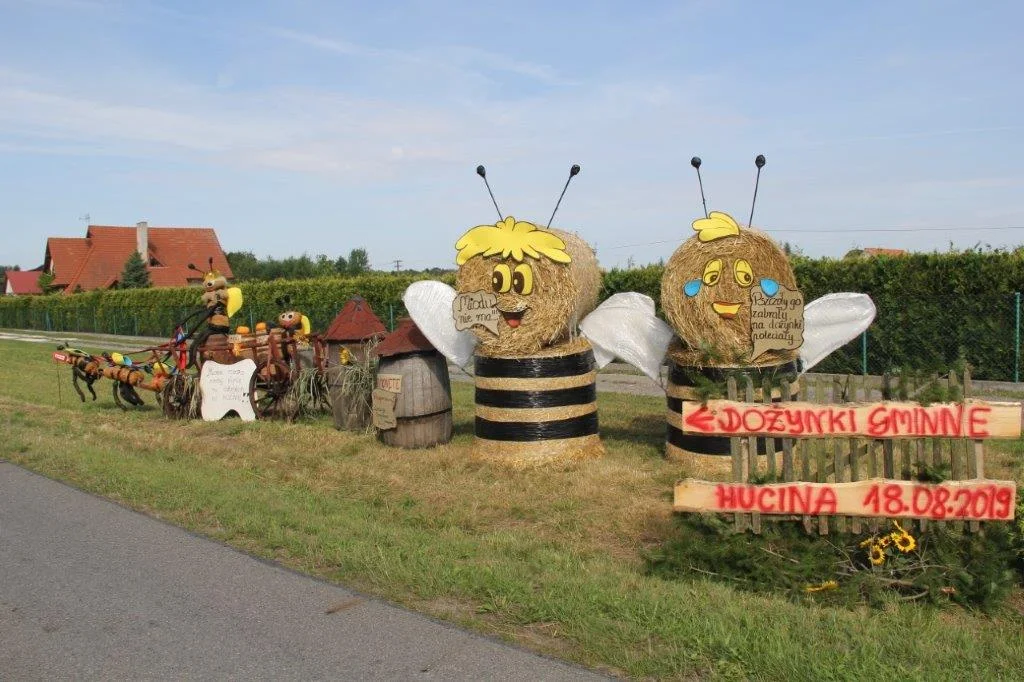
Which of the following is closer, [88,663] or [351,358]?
[88,663]

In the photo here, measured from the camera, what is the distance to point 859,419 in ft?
15.6

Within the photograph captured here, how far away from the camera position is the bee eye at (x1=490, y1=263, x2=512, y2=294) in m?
7.92

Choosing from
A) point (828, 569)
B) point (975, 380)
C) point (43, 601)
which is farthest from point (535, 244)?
point (975, 380)

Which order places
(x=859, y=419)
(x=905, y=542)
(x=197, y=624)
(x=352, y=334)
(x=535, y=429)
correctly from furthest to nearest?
(x=352, y=334), (x=535, y=429), (x=859, y=419), (x=905, y=542), (x=197, y=624)

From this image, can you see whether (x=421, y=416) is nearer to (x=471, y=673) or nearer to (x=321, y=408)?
(x=321, y=408)

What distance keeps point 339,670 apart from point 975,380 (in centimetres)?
Answer: 1391

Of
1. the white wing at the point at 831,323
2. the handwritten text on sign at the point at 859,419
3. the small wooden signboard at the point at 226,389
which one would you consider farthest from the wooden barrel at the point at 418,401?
the handwritten text on sign at the point at 859,419

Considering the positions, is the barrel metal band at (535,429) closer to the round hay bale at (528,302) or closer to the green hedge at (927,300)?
the round hay bale at (528,302)

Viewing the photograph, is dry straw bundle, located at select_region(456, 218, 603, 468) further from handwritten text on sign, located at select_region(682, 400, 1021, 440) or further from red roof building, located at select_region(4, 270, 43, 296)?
red roof building, located at select_region(4, 270, 43, 296)

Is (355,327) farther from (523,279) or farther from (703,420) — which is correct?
(703,420)

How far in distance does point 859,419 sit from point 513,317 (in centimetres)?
377

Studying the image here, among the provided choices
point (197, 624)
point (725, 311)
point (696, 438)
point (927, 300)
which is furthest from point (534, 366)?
point (927, 300)

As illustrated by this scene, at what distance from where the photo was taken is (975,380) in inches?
577

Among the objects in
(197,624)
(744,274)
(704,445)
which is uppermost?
(744,274)
